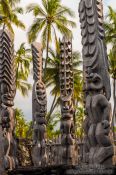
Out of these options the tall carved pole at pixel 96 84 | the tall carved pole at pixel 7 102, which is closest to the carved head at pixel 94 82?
the tall carved pole at pixel 96 84

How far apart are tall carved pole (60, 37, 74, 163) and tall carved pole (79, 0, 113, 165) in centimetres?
504

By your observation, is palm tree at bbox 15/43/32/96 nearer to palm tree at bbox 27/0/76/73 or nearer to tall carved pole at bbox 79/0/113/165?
palm tree at bbox 27/0/76/73

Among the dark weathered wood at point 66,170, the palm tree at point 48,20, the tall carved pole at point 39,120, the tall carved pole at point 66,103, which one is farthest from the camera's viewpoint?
the palm tree at point 48,20

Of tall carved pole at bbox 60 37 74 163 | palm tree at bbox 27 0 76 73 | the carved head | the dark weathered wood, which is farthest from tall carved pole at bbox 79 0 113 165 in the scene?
palm tree at bbox 27 0 76 73

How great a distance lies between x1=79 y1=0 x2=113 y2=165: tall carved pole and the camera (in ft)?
25.7

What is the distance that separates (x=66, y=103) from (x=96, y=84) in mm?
6717

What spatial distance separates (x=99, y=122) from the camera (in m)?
8.09

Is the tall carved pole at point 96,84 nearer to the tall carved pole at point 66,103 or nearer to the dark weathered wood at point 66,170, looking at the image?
the dark weathered wood at point 66,170

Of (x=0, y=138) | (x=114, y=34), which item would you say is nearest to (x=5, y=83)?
(x=0, y=138)

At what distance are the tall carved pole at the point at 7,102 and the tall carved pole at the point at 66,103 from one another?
241 cm

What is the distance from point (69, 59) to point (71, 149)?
13.3ft

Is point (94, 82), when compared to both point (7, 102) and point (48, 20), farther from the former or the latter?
point (48, 20)

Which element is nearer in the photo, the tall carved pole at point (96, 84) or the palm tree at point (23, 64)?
the tall carved pole at point (96, 84)

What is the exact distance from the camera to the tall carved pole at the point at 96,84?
7.84 meters
